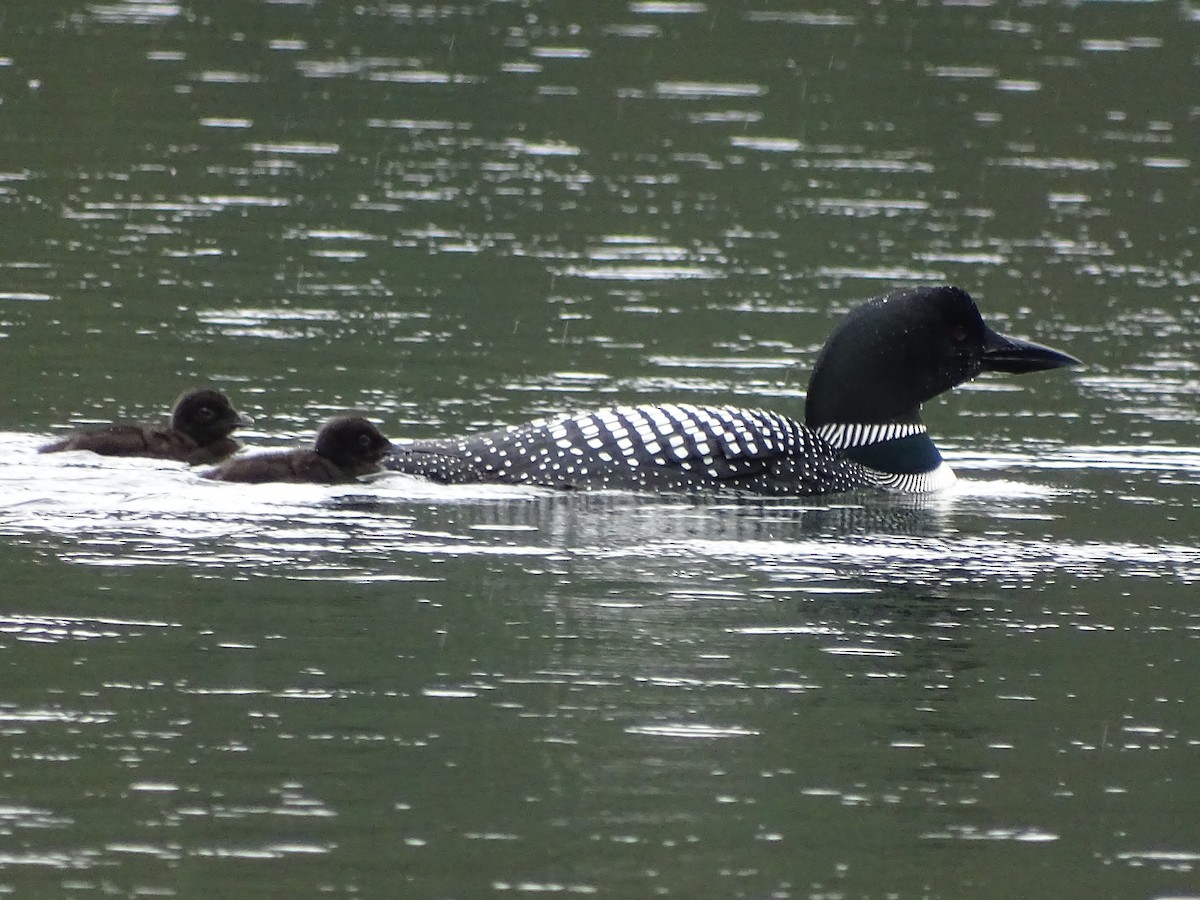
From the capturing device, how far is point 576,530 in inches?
344

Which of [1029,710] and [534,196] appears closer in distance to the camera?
[1029,710]

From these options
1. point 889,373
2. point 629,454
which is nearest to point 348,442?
point 629,454

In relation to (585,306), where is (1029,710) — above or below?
below

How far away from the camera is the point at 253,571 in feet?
25.9

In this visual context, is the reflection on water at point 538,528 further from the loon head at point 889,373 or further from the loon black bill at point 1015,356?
the loon black bill at point 1015,356

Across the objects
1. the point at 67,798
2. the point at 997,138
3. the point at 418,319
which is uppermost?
the point at 997,138

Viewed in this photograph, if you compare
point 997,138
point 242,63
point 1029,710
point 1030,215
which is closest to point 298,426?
point 1029,710

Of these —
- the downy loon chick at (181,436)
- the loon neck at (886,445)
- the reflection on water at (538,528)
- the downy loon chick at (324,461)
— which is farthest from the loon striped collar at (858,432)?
the downy loon chick at (181,436)

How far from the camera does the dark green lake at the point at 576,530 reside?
18.5 feet

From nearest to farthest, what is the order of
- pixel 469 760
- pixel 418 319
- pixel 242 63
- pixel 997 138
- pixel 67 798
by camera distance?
pixel 67 798
pixel 469 760
pixel 418 319
pixel 997 138
pixel 242 63

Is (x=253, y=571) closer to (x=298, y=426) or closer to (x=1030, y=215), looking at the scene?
(x=298, y=426)

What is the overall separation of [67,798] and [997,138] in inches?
592

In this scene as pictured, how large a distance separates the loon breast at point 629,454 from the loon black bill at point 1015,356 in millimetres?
1206

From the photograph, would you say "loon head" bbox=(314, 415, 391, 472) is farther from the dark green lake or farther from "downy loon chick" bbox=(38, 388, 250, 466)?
"downy loon chick" bbox=(38, 388, 250, 466)
